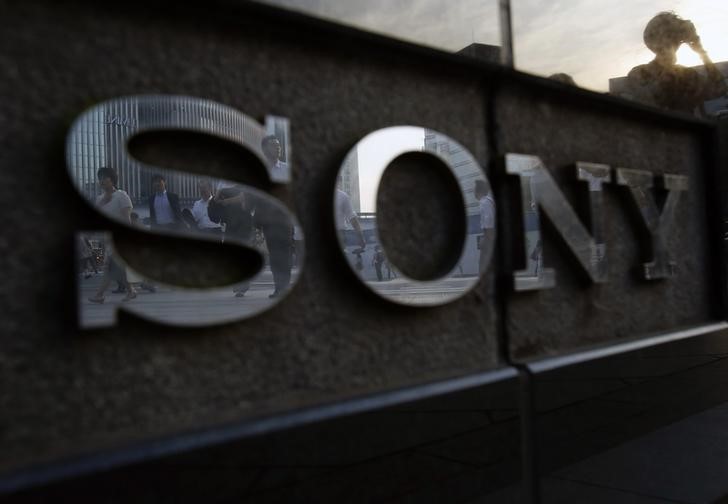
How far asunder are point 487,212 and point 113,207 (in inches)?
67.0

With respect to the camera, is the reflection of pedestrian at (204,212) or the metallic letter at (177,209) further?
the reflection of pedestrian at (204,212)

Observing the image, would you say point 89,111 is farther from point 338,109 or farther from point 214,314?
point 338,109

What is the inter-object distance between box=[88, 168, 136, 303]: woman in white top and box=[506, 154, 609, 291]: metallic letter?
1.81 meters

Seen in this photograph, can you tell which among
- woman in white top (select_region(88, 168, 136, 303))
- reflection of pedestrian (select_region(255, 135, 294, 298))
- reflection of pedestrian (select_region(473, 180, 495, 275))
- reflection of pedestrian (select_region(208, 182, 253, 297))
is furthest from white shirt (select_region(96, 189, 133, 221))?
reflection of pedestrian (select_region(473, 180, 495, 275))

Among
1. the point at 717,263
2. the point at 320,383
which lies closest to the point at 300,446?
the point at 320,383

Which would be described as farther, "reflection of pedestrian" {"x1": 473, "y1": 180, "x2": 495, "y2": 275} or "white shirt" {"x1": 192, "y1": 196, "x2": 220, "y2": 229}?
"reflection of pedestrian" {"x1": 473, "y1": 180, "x2": 495, "y2": 275}

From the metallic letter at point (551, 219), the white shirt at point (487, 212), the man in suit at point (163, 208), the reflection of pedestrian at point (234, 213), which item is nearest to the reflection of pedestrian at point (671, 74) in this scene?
the metallic letter at point (551, 219)

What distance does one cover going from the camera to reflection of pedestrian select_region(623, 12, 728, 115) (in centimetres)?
409

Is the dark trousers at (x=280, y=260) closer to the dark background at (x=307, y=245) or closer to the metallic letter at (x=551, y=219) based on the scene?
the dark background at (x=307, y=245)

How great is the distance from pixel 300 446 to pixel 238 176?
95 cm

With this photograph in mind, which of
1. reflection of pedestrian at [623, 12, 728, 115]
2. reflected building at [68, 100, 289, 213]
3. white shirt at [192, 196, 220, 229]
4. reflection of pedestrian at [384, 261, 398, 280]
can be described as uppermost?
reflection of pedestrian at [623, 12, 728, 115]

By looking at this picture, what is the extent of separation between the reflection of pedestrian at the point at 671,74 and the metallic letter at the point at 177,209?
2.85 m

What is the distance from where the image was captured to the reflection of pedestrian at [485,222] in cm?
287

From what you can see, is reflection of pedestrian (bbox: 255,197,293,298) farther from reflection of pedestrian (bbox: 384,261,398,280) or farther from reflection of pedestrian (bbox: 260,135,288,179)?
reflection of pedestrian (bbox: 384,261,398,280)
